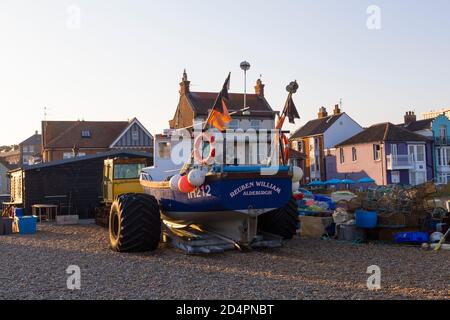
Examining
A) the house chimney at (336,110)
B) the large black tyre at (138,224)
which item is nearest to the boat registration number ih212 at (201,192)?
the large black tyre at (138,224)

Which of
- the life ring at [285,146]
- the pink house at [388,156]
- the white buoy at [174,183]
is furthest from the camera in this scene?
the pink house at [388,156]

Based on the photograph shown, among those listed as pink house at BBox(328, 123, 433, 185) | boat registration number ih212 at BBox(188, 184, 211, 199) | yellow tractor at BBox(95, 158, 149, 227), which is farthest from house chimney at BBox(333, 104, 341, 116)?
boat registration number ih212 at BBox(188, 184, 211, 199)

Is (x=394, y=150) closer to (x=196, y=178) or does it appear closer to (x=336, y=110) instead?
(x=336, y=110)

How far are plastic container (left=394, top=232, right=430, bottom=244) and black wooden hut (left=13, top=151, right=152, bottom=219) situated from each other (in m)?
12.7

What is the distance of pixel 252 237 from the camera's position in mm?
10891

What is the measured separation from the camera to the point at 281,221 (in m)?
12.6

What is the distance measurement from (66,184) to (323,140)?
116 ft

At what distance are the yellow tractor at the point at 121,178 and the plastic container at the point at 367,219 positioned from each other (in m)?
7.10

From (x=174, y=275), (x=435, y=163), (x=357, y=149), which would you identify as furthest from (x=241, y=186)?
(x=435, y=163)

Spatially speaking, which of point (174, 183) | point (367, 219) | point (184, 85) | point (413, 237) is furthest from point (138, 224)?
point (184, 85)

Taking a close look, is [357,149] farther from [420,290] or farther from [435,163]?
[420,290]

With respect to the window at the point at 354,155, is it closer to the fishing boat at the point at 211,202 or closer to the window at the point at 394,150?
the window at the point at 394,150

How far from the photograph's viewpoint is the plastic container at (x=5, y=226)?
17.0 meters
